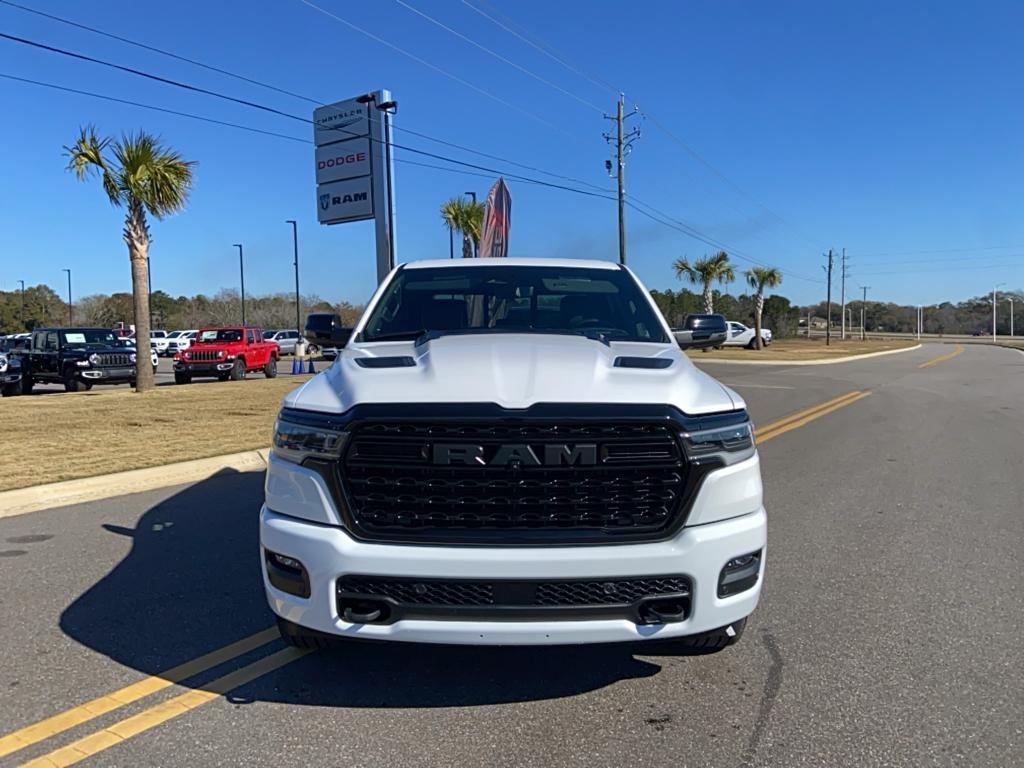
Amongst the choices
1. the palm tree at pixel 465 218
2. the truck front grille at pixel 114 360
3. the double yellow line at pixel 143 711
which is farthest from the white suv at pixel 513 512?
the palm tree at pixel 465 218

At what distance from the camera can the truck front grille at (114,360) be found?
65.4ft

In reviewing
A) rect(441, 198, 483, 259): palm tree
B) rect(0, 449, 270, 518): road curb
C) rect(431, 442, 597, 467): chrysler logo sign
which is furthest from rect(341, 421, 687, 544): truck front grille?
rect(441, 198, 483, 259): palm tree

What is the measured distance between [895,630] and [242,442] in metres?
7.91

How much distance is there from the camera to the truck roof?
17.3 ft

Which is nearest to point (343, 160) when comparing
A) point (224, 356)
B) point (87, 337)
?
point (224, 356)

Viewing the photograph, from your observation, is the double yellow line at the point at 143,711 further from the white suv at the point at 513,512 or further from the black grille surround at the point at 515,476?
the black grille surround at the point at 515,476

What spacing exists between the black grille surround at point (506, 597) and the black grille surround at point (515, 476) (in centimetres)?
15

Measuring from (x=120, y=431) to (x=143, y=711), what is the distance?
880 cm

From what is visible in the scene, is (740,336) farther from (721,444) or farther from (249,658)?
(249,658)

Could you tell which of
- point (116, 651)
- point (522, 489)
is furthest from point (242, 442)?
point (522, 489)

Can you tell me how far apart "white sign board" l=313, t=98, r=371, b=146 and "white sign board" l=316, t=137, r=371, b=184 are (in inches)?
7.2

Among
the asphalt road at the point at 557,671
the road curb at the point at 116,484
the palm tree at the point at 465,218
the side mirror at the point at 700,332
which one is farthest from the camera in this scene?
the palm tree at the point at 465,218

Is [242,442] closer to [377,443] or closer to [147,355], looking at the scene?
[377,443]

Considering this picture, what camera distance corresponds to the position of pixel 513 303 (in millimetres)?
4910
